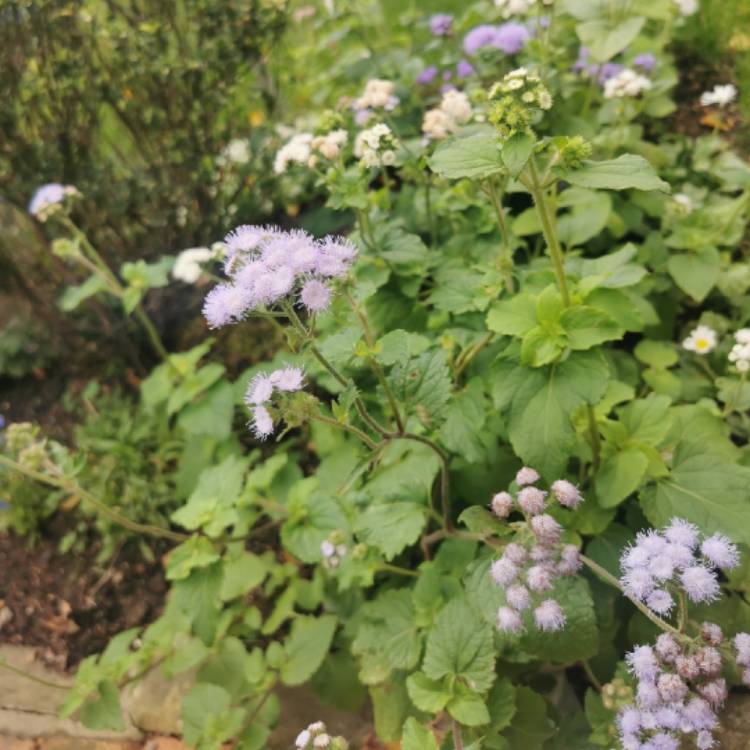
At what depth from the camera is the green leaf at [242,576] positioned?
2.31 metres

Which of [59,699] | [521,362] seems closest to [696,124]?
[521,362]

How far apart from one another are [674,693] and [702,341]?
1358 mm

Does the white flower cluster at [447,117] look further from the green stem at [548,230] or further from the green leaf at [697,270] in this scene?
the green leaf at [697,270]

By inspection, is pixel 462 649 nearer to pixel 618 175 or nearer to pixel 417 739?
pixel 417 739

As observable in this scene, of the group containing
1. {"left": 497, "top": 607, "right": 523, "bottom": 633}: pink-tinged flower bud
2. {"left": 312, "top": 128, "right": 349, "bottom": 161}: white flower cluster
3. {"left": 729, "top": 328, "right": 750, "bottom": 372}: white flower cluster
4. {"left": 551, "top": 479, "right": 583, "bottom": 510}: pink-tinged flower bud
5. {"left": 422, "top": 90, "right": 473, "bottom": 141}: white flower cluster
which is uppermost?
{"left": 312, "top": 128, "right": 349, "bottom": 161}: white flower cluster

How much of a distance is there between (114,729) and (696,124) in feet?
11.2

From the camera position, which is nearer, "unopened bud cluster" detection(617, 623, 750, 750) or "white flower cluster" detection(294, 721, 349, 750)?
"unopened bud cluster" detection(617, 623, 750, 750)

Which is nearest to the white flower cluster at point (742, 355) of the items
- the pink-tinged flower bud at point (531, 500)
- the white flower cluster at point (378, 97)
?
the pink-tinged flower bud at point (531, 500)

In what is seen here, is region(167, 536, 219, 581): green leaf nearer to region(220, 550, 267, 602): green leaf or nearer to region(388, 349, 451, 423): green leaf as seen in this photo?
region(220, 550, 267, 602): green leaf

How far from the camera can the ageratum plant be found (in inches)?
53.1

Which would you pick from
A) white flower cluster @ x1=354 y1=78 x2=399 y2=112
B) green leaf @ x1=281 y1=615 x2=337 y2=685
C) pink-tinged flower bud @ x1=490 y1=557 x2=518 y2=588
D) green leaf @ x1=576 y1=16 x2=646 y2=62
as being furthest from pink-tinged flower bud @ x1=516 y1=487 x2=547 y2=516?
green leaf @ x1=576 y1=16 x2=646 y2=62

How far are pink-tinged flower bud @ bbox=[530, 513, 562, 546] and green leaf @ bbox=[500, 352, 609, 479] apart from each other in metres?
0.22

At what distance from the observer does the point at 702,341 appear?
7.42 feet

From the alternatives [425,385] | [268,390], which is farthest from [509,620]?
[268,390]
